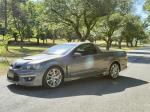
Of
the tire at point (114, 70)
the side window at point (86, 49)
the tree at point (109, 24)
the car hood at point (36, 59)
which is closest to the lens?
the car hood at point (36, 59)

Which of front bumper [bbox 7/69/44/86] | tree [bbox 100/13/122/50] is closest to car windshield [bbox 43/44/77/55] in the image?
front bumper [bbox 7/69/44/86]

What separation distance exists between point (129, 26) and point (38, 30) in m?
17.4

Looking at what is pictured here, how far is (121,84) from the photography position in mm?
11695

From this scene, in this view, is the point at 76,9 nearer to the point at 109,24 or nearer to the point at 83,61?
the point at 109,24

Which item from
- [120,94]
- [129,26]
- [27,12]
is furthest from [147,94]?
[129,26]

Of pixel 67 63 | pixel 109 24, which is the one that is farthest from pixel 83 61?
pixel 109 24

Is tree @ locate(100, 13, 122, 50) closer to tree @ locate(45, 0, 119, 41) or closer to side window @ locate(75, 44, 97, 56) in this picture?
tree @ locate(45, 0, 119, 41)

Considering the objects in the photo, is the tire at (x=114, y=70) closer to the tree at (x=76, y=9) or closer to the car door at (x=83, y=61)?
the car door at (x=83, y=61)

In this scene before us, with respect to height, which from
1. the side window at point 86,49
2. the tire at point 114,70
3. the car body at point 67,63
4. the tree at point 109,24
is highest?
the tree at point 109,24

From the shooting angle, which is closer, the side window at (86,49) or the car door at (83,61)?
Result: the car door at (83,61)

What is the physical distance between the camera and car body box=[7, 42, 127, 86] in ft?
32.6

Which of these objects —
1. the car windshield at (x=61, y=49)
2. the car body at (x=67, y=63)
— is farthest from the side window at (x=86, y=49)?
the car windshield at (x=61, y=49)

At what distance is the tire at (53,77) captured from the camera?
1017 cm

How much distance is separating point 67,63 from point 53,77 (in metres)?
0.76
